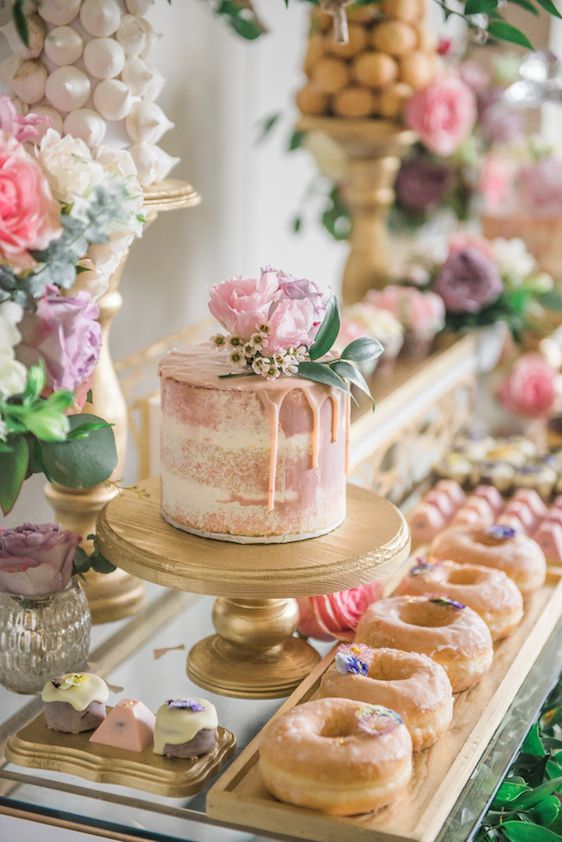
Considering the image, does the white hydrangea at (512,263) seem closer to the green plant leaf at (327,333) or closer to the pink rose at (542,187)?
the pink rose at (542,187)

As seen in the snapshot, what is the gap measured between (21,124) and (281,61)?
1318mm

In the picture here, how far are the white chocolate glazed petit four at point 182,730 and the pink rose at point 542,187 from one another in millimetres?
1897

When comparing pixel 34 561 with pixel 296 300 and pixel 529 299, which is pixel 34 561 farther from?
pixel 529 299

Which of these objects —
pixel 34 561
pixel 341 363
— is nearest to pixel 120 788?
pixel 34 561

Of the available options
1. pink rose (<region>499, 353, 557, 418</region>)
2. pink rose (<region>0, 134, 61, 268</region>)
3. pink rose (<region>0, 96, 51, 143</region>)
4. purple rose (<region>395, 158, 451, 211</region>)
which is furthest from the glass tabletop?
purple rose (<region>395, 158, 451, 211</region>)

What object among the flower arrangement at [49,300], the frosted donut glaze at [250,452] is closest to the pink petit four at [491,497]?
the frosted donut glaze at [250,452]

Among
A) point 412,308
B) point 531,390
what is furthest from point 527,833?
point 531,390

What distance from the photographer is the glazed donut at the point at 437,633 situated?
4.19 ft

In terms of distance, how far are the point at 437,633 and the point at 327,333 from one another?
1.07ft

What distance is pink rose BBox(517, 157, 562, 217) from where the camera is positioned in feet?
9.04

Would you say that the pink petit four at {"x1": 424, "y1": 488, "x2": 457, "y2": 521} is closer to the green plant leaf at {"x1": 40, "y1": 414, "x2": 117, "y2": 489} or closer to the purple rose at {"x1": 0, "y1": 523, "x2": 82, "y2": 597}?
the purple rose at {"x1": 0, "y1": 523, "x2": 82, "y2": 597}

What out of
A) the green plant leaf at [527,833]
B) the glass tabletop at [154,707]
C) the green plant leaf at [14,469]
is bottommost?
the green plant leaf at [527,833]

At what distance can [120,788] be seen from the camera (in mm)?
1126

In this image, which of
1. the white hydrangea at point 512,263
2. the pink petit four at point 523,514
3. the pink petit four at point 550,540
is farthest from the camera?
the white hydrangea at point 512,263
